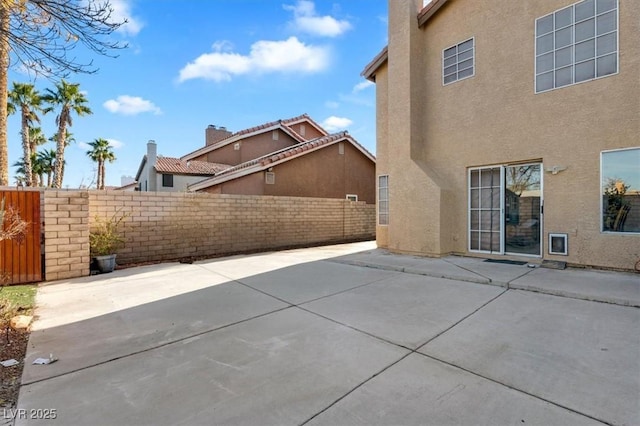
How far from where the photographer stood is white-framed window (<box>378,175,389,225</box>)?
11094 millimetres

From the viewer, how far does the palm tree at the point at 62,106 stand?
20.7m

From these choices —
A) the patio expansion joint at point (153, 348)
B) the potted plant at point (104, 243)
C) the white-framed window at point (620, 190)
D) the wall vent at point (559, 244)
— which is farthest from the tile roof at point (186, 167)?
the white-framed window at point (620, 190)

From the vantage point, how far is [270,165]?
1575cm

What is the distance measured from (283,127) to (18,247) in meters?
17.4

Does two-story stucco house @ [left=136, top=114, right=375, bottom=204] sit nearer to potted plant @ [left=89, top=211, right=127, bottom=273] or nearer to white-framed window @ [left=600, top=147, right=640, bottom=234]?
potted plant @ [left=89, top=211, right=127, bottom=273]

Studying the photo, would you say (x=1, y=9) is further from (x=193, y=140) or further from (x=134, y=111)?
(x=193, y=140)

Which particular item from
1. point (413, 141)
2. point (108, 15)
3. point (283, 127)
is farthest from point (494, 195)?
point (283, 127)

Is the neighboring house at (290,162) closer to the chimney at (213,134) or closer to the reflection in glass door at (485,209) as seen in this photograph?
the chimney at (213,134)

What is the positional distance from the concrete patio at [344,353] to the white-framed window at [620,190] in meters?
1.08

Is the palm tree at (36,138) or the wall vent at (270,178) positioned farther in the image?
the palm tree at (36,138)

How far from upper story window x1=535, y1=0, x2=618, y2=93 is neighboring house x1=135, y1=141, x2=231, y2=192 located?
19.4 meters

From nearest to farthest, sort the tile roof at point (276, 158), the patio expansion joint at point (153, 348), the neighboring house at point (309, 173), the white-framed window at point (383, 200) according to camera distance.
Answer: the patio expansion joint at point (153, 348), the white-framed window at point (383, 200), the tile roof at point (276, 158), the neighboring house at point (309, 173)

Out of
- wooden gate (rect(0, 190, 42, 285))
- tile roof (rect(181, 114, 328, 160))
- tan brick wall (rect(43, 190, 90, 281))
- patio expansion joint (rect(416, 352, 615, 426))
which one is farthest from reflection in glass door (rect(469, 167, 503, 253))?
tile roof (rect(181, 114, 328, 160))

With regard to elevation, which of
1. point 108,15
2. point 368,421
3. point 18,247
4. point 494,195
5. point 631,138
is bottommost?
point 368,421
